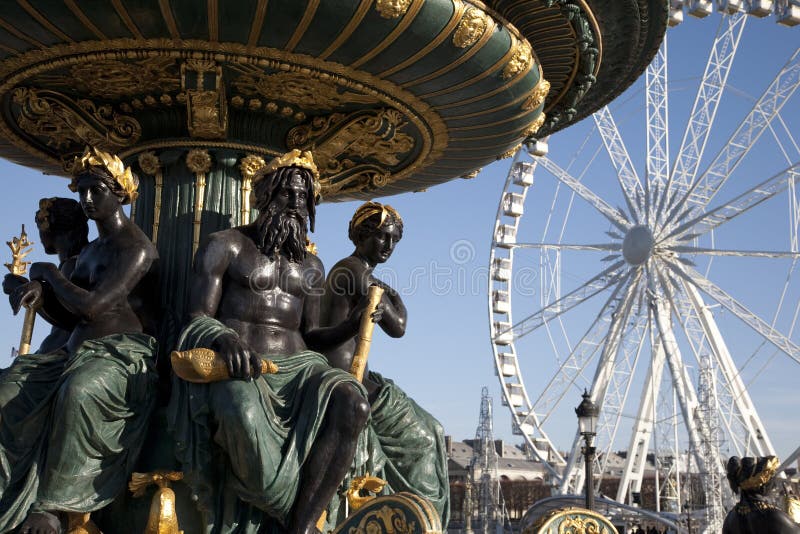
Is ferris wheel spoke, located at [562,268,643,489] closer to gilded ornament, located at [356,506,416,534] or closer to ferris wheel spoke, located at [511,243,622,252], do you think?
ferris wheel spoke, located at [511,243,622,252]

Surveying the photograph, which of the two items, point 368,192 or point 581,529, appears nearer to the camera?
point 581,529

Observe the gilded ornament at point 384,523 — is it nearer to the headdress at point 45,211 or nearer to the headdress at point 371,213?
the headdress at point 371,213

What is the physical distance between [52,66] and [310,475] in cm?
279

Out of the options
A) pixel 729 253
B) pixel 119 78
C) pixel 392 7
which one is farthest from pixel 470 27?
pixel 729 253

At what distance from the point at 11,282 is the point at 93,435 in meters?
1.49

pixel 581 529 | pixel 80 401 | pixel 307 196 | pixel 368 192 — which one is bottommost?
pixel 581 529

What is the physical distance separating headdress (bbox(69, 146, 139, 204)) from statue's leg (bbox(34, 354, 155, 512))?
3.74 ft

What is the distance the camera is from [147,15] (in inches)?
207

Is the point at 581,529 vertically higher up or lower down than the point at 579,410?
lower down

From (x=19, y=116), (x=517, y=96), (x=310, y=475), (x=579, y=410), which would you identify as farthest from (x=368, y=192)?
(x=579, y=410)

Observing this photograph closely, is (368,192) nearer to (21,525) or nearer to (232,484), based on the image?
(232,484)

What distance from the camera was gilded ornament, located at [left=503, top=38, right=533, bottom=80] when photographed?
596cm

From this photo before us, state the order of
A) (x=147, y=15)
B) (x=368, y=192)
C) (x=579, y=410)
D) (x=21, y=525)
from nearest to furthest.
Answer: (x=21, y=525)
(x=147, y=15)
(x=368, y=192)
(x=579, y=410)

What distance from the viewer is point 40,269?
18.9 feet
